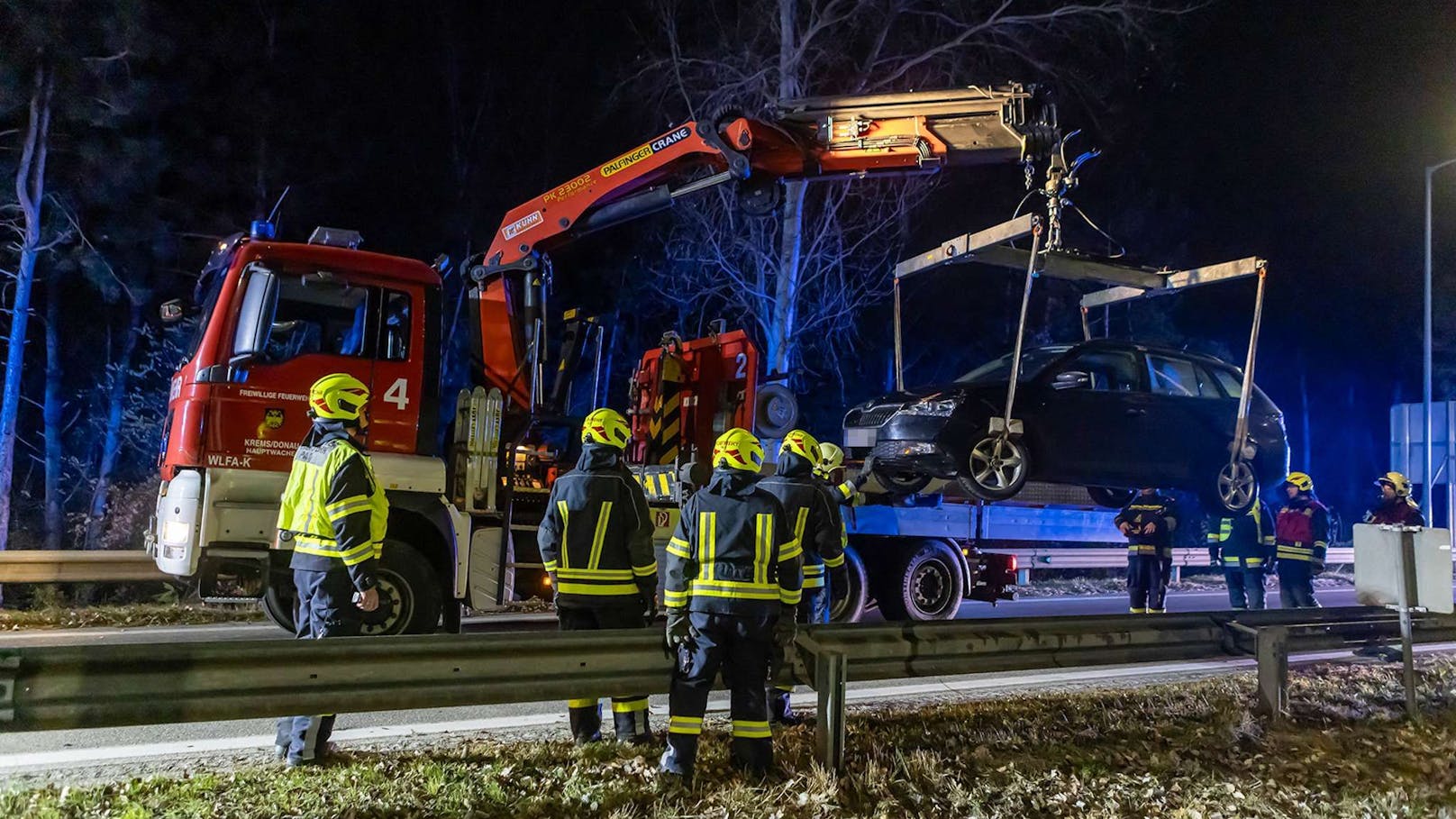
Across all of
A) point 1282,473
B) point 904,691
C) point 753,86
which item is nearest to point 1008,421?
point 904,691

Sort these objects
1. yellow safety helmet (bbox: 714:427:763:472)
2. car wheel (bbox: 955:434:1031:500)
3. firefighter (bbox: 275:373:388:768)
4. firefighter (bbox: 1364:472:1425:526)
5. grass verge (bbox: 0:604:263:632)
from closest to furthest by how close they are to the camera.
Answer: firefighter (bbox: 275:373:388:768) → yellow safety helmet (bbox: 714:427:763:472) → car wheel (bbox: 955:434:1031:500) → grass verge (bbox: 0:604:263:632) → firefighter (bbox: 1364:472:1425:526)

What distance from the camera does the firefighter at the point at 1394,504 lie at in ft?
28.8

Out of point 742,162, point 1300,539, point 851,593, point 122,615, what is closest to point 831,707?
point 742,162

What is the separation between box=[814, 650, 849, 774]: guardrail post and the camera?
14.6ft

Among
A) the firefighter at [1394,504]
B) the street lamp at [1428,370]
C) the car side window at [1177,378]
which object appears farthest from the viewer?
the street lamp at [1428,370]

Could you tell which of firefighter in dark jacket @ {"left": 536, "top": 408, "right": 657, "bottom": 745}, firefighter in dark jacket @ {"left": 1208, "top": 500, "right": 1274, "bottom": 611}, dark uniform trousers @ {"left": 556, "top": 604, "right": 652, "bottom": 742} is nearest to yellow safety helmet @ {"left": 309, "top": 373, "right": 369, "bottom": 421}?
firefighter in dark jacket @ {"left": 536, "top": 408, "right": 657, "bottom": 745}

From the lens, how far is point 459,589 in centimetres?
667

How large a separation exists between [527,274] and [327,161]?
465 inches

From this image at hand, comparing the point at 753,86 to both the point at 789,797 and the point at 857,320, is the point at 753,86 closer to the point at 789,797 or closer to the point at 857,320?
the point at 857,320

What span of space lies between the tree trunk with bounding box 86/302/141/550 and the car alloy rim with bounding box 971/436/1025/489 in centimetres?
1390

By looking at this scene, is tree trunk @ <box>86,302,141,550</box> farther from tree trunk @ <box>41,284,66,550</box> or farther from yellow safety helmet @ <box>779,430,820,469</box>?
yellow safety helmet @ <box>779,430,820,469</box>

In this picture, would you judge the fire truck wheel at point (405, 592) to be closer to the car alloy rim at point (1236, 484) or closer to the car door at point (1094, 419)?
the car door at point (1094, 419)

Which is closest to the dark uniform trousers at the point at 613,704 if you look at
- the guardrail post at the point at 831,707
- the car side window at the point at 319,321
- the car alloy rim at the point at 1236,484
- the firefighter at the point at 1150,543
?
the guardrail post at the point at 831,707

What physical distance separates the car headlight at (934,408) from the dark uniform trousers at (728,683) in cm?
344
